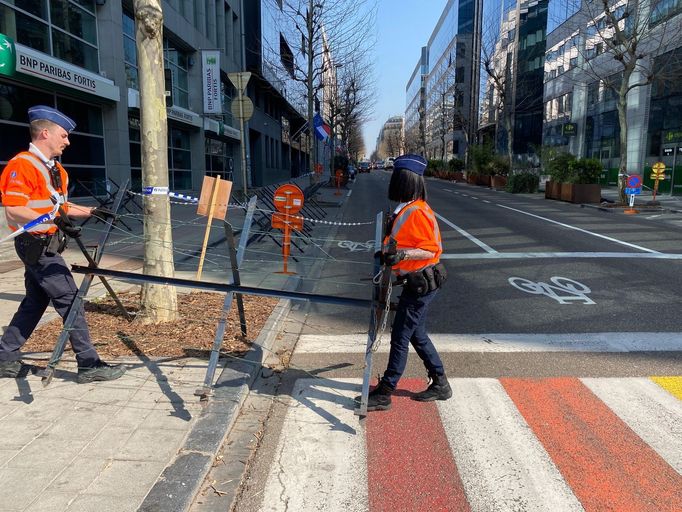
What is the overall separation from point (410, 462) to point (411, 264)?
1.32m

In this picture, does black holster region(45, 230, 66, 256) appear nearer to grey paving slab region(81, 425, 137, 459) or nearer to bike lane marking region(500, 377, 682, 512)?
grey paving slab region(81, 425, 137, 459)

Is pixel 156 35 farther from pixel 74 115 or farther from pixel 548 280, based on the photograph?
pixel 74 115

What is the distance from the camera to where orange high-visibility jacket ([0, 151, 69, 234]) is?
3732mm

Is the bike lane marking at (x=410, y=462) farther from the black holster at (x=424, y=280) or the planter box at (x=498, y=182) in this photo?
the planter box at (x=498, y=182)

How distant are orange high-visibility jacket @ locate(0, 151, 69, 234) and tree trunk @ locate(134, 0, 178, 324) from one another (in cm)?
126

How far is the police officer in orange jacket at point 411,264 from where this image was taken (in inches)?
144

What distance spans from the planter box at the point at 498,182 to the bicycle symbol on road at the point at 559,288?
3309 centimetres

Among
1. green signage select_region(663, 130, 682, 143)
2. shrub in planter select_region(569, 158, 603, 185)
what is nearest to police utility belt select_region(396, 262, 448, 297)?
shrub in planter select_region(569, 158, 603, 185)

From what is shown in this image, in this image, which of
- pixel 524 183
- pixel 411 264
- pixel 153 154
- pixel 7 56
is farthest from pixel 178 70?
pixel 411 264

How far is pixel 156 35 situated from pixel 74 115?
12.7 meters

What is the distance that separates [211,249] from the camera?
441 inches

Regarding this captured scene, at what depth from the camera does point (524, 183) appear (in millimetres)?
33812

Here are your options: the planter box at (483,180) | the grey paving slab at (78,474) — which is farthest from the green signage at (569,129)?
the grey paving slab at (78,474)

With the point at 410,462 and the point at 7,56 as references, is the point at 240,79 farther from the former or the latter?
the point at 410,462
